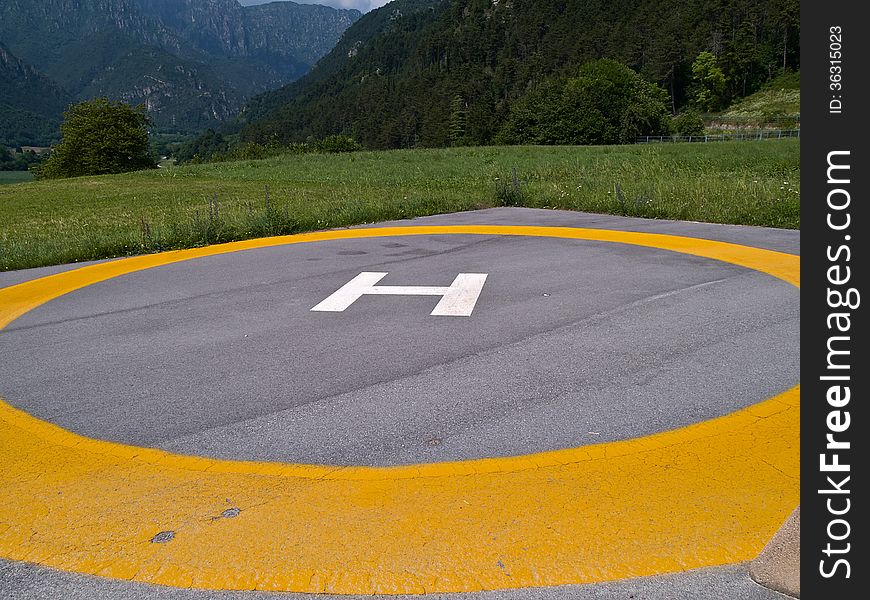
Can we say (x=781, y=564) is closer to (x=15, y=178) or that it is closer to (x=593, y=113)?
(x=593, y=113)

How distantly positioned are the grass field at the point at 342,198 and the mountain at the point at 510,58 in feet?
211

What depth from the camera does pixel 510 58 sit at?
14050 centimetres

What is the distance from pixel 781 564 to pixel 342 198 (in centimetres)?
1750

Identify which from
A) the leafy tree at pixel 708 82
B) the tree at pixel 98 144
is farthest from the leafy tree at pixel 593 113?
the tree at pixel 98 144

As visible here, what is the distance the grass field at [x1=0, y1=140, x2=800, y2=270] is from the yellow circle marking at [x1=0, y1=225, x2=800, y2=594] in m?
7.69

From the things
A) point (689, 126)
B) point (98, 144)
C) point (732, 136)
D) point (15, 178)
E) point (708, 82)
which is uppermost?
point (708, 82)

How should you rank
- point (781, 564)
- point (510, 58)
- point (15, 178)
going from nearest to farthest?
point (781, 564) < point (15, 178) < point (510, 58)

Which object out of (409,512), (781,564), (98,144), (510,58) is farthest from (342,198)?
(510,58)

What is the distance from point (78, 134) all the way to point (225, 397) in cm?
6863

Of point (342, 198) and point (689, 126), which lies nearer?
point (342, 198)

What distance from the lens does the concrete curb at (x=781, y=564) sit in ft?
7.77

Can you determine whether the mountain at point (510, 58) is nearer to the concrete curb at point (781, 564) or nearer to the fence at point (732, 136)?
the fence at point (732, 136)
